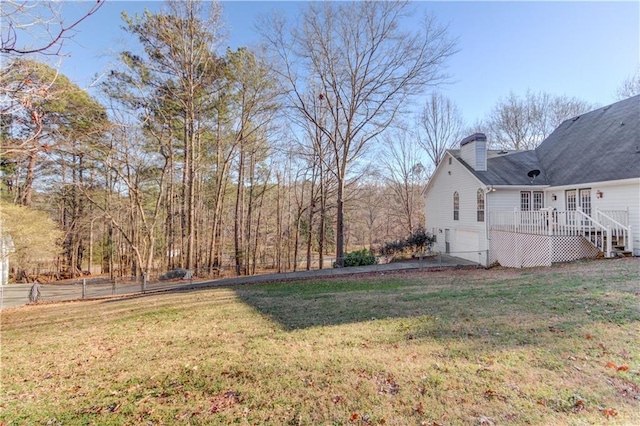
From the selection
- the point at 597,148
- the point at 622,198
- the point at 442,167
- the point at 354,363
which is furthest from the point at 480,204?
the point at 354,363

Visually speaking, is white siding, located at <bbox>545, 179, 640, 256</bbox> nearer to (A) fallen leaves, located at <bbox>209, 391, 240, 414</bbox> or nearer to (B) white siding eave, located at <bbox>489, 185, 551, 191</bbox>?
(B) white siding eave, located at <bbox>489, 185, 551, 191</bbox>

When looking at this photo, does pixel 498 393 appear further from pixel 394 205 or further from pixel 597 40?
pixel 394 205

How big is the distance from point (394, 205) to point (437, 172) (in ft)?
42.3

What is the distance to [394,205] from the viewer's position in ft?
104

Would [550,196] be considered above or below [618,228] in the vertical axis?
above

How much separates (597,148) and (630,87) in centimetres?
1306

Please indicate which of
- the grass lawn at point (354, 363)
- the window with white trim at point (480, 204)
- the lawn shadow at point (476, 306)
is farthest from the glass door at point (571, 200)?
the grass lawn at point (354, 363)

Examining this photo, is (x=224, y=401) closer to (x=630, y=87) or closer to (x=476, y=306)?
(x=476, y=306)

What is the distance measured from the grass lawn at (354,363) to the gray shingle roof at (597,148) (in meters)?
6.75

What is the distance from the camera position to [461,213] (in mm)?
15977

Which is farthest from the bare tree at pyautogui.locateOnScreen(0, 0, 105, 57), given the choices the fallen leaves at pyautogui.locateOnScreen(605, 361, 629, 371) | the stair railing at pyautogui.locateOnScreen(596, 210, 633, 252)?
the stair railing at pyautogui.locateOnScreen(596, 210, 633, 252)

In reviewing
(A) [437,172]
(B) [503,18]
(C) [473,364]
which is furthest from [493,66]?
(C) [473,364]

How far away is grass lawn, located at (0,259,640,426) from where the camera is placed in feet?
8.98

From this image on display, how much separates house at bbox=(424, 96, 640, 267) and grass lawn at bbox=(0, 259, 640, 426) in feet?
14.6
